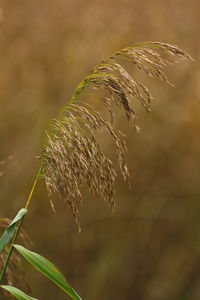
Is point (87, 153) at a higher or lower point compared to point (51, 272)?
higher

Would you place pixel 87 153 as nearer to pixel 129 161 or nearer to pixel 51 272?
pixel 51 272

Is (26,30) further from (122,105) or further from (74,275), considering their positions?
(122,105)

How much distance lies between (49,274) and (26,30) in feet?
5.54

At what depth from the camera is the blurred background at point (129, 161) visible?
2461mm

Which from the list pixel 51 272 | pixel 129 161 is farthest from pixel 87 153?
pixel 129 161

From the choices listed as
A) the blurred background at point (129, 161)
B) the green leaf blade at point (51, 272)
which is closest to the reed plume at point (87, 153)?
the green leaf blade at point (51, 272)

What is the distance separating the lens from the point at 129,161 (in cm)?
250

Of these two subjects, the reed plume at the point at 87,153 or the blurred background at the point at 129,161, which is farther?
the blurred background at the point at 129,161

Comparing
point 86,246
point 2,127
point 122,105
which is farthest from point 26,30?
point 122,105

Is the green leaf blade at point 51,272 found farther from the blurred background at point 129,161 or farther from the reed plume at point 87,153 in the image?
the blurred background at point 129,161

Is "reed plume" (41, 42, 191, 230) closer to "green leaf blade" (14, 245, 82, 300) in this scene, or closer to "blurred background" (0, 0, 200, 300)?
"green leaf blade" (14, 245, 82, 300)

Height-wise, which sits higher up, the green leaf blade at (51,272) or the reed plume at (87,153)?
the reed plume at (87,153)

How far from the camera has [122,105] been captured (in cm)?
112

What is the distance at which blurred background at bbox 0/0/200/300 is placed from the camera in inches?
96.9
